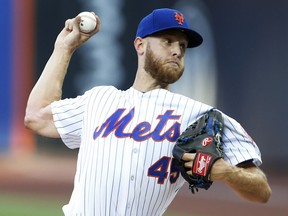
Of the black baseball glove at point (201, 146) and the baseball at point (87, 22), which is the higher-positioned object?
the baseball at point (87, 22)

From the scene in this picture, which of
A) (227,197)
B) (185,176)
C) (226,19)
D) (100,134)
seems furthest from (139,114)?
(226,19)

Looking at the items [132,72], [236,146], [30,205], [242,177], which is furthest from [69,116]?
[132,72]

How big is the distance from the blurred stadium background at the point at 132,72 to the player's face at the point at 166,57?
5407 millimetres

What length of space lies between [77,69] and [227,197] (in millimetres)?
3558

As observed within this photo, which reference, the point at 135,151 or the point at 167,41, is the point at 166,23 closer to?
the point at 167,41

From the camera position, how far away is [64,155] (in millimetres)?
11922

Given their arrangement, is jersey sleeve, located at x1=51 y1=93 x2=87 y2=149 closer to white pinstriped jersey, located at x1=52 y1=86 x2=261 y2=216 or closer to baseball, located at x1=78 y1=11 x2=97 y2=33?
white pinstriped jersey, located at x1=52 y1=86 x2=261 y2=216

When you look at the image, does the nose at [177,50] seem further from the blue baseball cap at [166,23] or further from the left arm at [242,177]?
the left arm at [242,177]

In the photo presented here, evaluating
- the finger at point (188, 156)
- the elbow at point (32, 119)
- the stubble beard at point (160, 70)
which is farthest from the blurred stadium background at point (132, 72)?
the finger at point (188, 156)

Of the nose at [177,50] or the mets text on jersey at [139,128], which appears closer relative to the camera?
the mets text on jersey at [139,128]

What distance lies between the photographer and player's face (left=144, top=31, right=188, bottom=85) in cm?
369

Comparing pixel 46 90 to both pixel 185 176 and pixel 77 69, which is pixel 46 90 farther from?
pixel 77 69

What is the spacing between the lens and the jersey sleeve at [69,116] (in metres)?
3.76

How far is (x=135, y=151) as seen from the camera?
3555 mm
